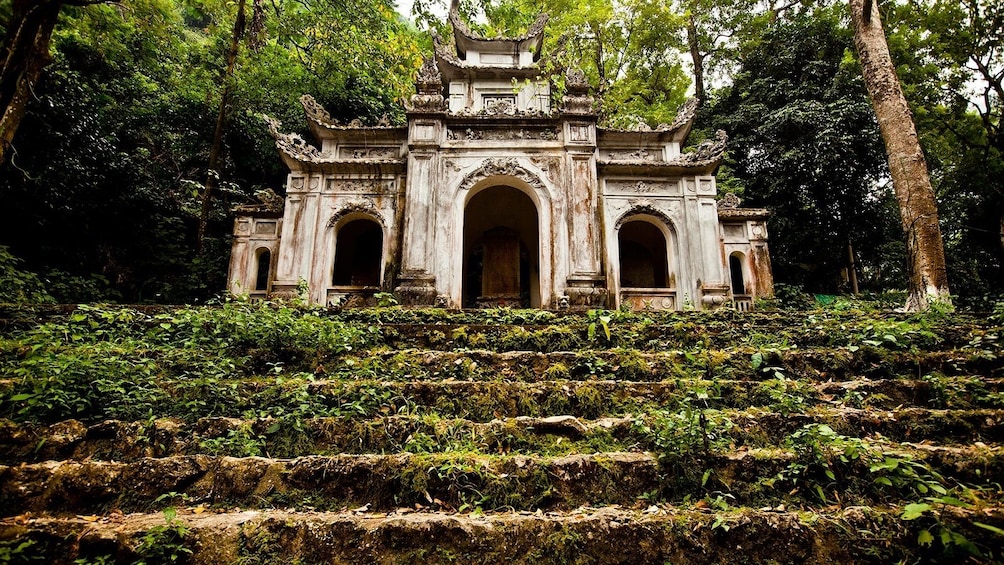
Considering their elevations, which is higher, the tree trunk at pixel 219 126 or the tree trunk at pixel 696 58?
the tree trunk at pixel 696 58

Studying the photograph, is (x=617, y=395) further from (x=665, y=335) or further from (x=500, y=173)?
(x=500, y=173)

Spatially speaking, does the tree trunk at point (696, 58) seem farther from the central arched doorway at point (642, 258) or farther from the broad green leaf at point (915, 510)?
the broad green leaf at point (915, 510)

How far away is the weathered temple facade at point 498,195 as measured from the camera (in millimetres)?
9758

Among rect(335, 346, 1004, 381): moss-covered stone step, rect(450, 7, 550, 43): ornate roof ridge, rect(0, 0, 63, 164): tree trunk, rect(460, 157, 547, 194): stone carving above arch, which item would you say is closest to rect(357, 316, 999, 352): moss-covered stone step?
rect(335, 346, 1004, 381): moss-covered stone step

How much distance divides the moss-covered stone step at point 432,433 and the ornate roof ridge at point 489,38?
469 inches

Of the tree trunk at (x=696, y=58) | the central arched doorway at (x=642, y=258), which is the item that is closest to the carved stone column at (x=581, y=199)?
the central arched doorway at (x=642, y=258)

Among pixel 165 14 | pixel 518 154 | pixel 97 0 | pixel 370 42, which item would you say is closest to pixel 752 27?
pixel 518 154

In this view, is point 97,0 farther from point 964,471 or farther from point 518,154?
point 964,471

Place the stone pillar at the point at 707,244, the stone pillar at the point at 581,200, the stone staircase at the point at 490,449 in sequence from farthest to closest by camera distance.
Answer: the stone pillar at the point at 707,244
the stone pillar at the point at 581,200
the stone staircase at the point at 490,449

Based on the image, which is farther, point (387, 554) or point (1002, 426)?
point (1002, 426)

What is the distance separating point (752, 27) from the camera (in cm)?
2033

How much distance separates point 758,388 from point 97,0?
28.2 ft

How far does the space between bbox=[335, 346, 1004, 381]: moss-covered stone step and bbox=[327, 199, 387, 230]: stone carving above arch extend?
6773 mm

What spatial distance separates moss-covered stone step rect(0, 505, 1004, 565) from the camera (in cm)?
233
